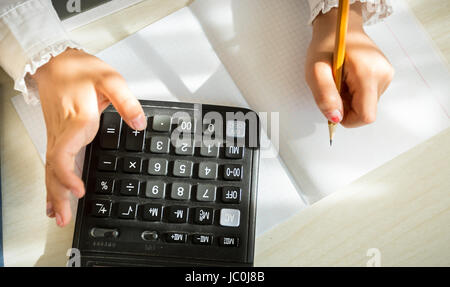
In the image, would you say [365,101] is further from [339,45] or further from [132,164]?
[132,164]

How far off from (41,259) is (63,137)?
0.12 m

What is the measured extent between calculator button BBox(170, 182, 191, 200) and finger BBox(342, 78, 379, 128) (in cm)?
17

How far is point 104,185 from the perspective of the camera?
354mm

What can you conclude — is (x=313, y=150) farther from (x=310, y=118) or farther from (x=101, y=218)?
(x=101, y=218)

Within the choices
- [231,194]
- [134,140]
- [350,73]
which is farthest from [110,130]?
[350,73]

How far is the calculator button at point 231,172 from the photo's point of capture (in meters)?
0.36

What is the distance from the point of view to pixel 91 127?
1.15 ft

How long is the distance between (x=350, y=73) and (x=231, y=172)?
149mm

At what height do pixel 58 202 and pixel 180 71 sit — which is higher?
pixel 180 71

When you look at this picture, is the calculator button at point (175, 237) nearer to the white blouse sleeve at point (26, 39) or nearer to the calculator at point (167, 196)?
the calculator at point (167, 196)

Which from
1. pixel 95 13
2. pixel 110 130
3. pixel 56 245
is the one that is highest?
pixel 95 13

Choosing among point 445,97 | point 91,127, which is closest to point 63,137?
point 91,127

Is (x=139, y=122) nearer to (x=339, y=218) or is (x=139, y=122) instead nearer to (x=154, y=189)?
(x=154, y=189)
